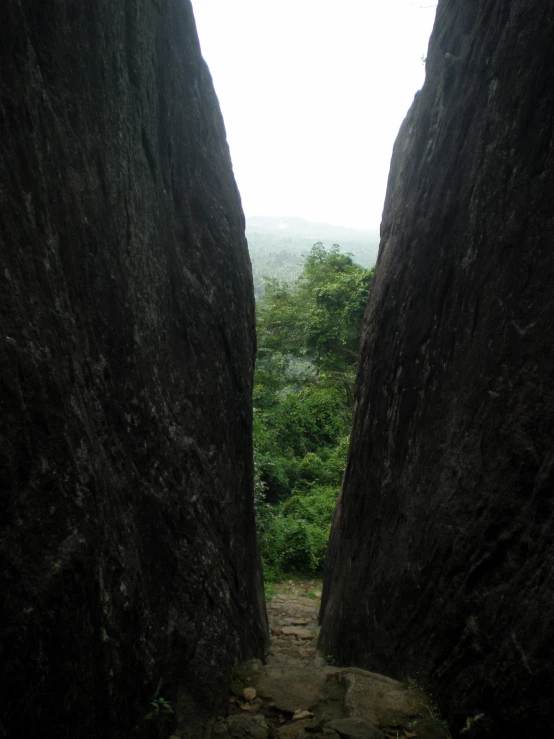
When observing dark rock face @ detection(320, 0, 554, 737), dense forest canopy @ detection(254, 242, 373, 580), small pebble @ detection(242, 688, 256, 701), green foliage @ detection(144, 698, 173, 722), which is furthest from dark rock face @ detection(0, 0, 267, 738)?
dense forest canopy @ detection(254, 242, 373, 580)

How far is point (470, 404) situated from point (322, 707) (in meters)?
2.98

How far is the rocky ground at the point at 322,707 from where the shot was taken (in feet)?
14.8

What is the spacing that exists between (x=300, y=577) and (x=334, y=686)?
817 centimetres

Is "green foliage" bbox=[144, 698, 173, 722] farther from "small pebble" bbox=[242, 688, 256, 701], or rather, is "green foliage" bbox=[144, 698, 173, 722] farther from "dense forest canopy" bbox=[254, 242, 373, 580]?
"dense forest canopy" bbox=[254, 242, 373, 580]

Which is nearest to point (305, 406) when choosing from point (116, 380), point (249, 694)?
point (249, 694)

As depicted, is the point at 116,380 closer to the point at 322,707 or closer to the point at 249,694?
the point at 249,694

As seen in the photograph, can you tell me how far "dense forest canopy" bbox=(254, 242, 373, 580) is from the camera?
1425 cm

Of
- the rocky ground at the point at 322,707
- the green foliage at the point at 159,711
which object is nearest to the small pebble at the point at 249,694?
the rocky ground at the point at 322,707

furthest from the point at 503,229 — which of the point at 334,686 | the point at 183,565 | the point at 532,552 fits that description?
the point at 334,686

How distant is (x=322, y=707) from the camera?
16.8 ft

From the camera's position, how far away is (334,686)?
18.1 feet

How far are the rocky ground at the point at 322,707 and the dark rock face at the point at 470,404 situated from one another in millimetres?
294

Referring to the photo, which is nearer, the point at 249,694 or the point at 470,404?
the point at 470,404

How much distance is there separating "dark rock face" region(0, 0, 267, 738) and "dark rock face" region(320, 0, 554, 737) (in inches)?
73.6
